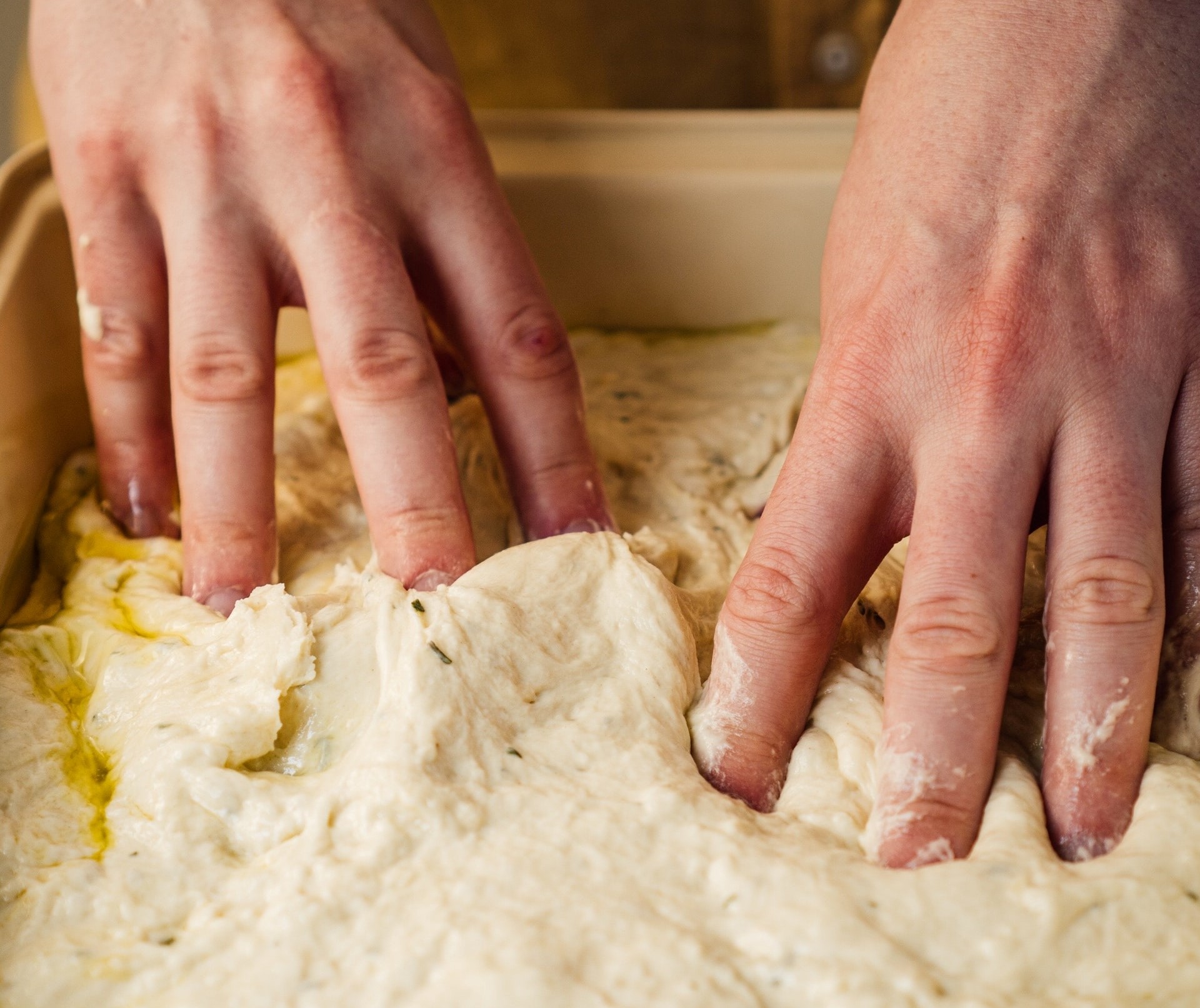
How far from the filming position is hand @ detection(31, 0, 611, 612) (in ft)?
3.47

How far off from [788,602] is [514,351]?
46 centimetres

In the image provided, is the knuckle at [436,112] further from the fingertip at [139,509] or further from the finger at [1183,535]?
the finger at [1183,535]

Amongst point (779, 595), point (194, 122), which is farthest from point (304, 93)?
point (779, 595)

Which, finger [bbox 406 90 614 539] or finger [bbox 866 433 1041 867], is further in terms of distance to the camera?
finger [bbox 406 90 614 539]

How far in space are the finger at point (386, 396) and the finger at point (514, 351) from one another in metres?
0.09

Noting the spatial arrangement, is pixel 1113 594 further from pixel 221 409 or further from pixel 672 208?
pixel 672 208

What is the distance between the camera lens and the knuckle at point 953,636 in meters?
0.79

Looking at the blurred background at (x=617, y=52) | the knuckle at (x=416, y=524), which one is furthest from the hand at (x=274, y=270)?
the blurred background at (x=617, y=52)

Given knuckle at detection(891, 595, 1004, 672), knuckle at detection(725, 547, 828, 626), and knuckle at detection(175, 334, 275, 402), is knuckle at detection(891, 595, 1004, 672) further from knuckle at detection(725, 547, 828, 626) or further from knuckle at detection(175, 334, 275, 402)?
knuckle at detection(175, 334, 275, 402)

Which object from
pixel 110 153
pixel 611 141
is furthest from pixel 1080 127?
pixel 110 153

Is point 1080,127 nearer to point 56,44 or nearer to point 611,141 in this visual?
point 611,141

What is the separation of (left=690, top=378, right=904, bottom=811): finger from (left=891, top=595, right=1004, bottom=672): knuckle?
0.08 m

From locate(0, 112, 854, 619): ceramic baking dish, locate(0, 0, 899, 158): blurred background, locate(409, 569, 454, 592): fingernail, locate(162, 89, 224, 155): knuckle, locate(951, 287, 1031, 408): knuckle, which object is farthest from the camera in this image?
locate(0, 0, 899, 158): blurred background

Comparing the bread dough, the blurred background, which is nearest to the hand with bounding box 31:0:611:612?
the bread dough
